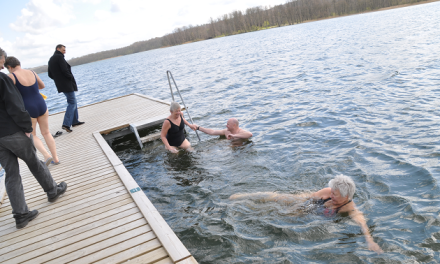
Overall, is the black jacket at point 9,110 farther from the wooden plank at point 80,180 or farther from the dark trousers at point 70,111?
the dark trousers at point 70,111

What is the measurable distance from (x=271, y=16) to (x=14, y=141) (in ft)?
401

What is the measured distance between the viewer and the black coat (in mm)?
7505

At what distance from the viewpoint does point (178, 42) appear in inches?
5226

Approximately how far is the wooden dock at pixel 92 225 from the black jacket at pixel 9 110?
→ 52.2 inches

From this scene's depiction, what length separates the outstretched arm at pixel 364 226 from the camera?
11.2 ft

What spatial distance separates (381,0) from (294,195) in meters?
98.9

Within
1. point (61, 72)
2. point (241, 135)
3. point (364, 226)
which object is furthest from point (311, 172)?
point (61, 72)

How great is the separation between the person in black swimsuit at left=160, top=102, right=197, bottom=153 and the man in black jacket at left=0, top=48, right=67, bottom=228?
11.0ft

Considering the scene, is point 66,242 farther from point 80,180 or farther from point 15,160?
point 80,180

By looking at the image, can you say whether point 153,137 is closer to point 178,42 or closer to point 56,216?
point 56,216

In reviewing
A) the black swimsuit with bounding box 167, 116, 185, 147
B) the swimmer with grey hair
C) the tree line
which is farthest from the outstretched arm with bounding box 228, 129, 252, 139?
the tree line

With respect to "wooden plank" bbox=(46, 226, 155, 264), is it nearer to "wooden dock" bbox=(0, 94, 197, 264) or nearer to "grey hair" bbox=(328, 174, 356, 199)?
"wooden dock" bbox=(0, 94, 197, 264)

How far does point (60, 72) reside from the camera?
25.1 ft

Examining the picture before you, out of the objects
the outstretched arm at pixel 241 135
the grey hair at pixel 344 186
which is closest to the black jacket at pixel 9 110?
the grey hair at pixel 344 186
